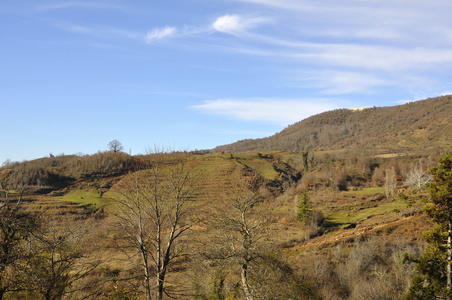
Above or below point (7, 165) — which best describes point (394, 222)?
below

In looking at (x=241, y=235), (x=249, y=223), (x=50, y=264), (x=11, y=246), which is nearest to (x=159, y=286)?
(x=50, y=264)

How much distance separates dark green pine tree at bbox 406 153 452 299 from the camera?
15.9 m

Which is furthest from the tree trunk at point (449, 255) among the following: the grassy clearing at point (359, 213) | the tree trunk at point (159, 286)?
the grassy clearing at point (359, 213)

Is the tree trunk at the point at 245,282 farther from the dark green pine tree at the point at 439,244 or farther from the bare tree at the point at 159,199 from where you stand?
the dark green pine tree at the point at 439,244

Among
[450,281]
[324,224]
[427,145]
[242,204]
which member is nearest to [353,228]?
[324,224]

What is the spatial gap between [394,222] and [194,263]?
40295mm

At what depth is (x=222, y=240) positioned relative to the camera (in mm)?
16922

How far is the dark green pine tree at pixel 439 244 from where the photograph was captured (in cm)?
1589

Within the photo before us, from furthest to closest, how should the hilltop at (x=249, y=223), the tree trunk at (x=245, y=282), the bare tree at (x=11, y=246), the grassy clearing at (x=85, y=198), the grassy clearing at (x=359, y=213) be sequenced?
1. the grassy clearing at (x=85, y=198)
2. the grassy clearing at (x=359, y=213)
3. the hilltop at (x=249, y=223)
4. the tree trunk at (x=245, y=282)
5. the bare tree at (x=11, y=246)

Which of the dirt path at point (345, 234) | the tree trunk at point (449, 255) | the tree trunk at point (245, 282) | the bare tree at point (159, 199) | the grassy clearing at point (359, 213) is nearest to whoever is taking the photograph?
the bare tree at point (159, 199)

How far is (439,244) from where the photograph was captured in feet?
53.5

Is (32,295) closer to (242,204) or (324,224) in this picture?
(242,204)

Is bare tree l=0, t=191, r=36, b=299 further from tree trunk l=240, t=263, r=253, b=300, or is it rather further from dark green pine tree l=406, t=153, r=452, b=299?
dark green pine tree l=406, t=153, r=452, b=299

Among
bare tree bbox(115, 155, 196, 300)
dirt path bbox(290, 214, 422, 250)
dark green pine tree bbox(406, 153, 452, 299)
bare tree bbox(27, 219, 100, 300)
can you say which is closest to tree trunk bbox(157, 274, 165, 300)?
bare tree bbox(115, 155, 196, 300)
